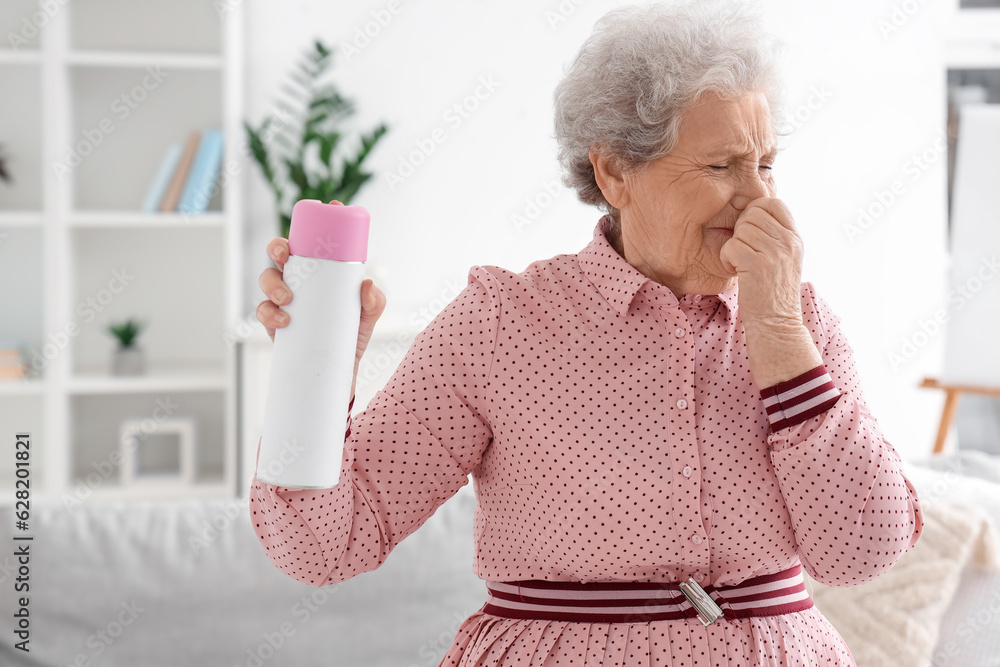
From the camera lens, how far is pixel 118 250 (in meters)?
3.21

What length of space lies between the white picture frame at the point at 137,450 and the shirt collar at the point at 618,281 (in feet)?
7.50

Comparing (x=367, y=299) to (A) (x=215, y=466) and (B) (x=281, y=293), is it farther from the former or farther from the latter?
(A) (x=215, y=466)

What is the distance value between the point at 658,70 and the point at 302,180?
7.24 feet

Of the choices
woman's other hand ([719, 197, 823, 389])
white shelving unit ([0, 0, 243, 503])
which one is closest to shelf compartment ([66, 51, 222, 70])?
white shelving unit ([0, 0, 243, 503])

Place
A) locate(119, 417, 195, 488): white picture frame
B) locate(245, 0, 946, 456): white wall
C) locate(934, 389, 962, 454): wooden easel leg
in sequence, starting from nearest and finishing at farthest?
locate(934, 389, 962, 454): wooden easel leg → locate(119, 417, 195, 488): white picture frame → locate(245, 0, 946, 456): white wall

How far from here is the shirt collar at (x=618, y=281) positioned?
1.04 meters

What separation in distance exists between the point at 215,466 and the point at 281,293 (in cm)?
272

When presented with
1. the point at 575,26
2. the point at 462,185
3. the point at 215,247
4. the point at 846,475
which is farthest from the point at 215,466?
the point at 846,475

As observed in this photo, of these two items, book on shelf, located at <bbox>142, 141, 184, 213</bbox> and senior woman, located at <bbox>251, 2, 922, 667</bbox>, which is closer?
senior woman, located at <bbox>251, 2, 922, 667</bbox>

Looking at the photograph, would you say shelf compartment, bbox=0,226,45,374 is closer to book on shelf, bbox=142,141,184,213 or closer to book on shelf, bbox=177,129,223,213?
book on shelf, bbox=142,141,184,213

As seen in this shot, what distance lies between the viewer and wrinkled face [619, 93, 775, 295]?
1.00 meters

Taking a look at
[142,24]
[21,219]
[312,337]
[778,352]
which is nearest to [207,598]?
[312,337]

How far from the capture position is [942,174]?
11.8 ft

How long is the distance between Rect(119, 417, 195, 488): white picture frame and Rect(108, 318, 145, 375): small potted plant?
7.1 inches
